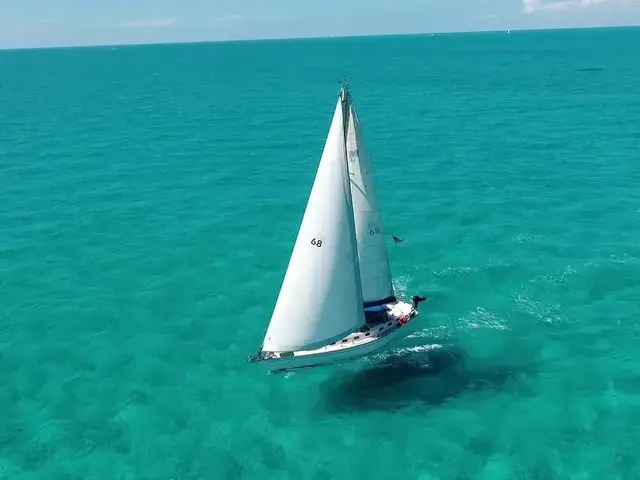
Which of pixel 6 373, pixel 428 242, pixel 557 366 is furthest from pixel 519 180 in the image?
pixel 6 373

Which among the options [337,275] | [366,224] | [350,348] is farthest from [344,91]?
[350,348]

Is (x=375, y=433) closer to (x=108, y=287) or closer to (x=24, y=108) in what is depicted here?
(x=108, y=287)

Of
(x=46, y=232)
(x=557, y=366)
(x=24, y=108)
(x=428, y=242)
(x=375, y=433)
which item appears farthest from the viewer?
(x=24, y=108)

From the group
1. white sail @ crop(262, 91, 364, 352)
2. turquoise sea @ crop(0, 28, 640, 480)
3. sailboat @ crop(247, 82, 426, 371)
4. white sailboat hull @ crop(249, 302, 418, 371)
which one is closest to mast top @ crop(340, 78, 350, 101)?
sailboat @ crop(247, 82, 426, 371)

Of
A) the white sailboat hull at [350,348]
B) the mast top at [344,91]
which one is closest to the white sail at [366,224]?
the mast top at [344,91]

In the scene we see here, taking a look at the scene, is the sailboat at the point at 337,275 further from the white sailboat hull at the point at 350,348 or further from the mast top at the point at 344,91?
the mast top at the point at 344,91

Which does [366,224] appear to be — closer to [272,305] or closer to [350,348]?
[350,348]

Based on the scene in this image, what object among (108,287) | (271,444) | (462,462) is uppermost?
(108,287)

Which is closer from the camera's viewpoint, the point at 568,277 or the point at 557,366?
the point at 557,366
